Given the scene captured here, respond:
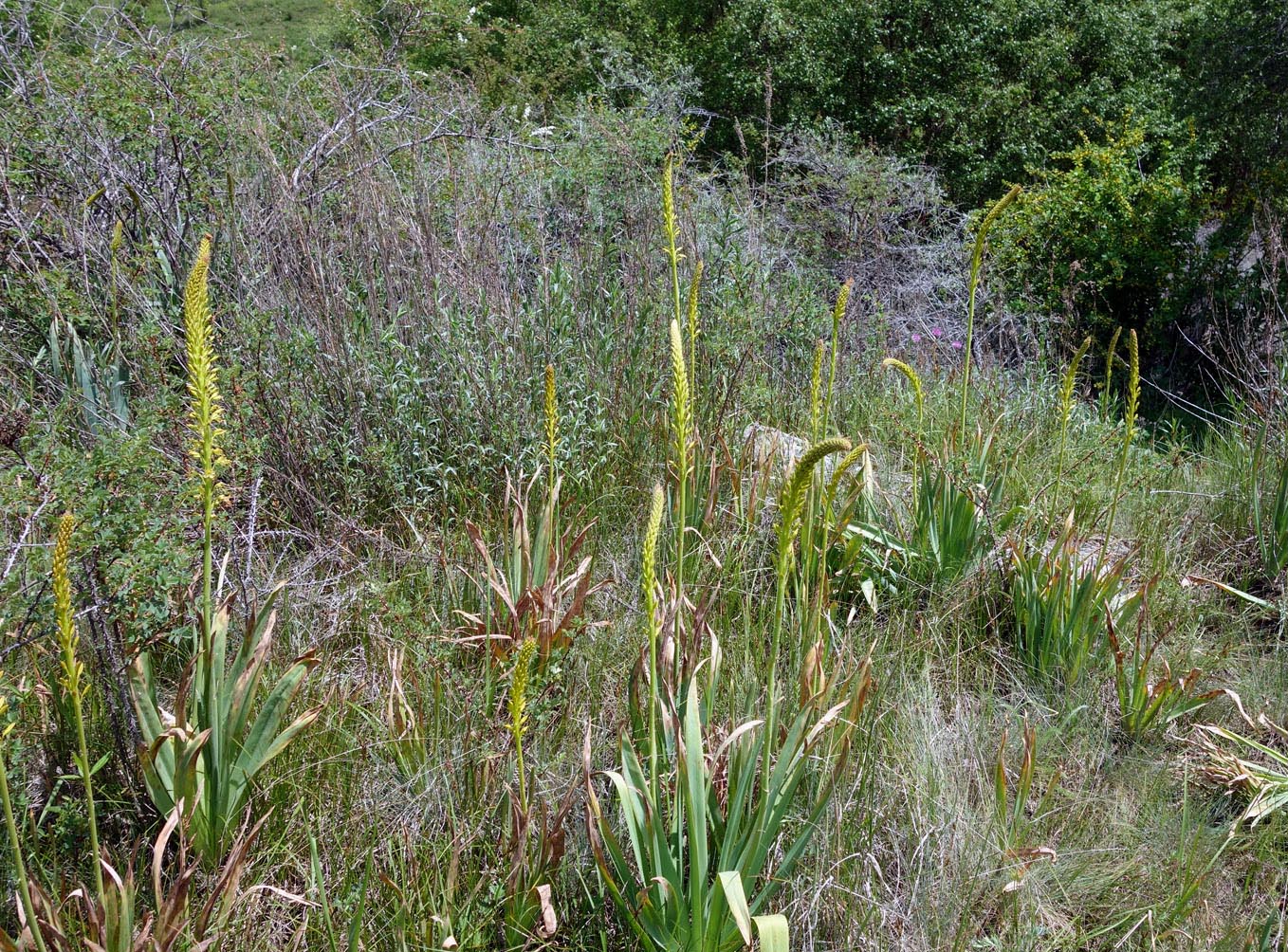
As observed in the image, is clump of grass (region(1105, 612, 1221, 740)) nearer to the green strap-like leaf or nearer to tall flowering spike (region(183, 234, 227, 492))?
the green strap-like leaf

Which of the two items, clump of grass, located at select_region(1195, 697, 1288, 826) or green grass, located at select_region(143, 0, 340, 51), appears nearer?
clump of grass, located at select_region(1195, 697, 1288, 826)

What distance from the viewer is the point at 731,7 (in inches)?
489

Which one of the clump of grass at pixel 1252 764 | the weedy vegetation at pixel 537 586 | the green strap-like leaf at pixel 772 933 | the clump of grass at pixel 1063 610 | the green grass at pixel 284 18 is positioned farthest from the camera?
the green grass at pixel 284 18

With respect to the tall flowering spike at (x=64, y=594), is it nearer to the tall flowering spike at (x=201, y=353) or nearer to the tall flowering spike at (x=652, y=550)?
the tall flowering spike at (x=201, y=353)

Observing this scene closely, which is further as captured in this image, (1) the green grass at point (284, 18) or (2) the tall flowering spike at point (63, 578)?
(1) the green grass at point (284, 18)

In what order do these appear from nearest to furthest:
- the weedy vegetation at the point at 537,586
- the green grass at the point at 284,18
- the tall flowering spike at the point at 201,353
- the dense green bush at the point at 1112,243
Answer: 1. the tall flowering spike at the point at 201,353
2. the weedy vegetation at the point at 537,586
3. the dense green bush at the point at 1112,243
4. the green grass at the point at 284,18

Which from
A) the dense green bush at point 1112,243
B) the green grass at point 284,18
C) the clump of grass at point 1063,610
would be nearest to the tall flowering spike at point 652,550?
the clump of grass at point 1063,610

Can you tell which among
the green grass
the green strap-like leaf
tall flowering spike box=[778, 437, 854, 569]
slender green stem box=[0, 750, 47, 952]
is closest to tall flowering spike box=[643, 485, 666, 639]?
tall flowering spike box=[778, 437, 854, 569]

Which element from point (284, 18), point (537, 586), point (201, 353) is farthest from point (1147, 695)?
point (284, 18)

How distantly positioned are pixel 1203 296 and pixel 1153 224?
0.84m

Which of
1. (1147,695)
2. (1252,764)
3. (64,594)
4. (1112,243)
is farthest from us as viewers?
(1112,243)

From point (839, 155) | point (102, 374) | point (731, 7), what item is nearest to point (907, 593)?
point (102, 374)

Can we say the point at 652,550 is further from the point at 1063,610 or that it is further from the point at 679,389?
the point at 1063,610

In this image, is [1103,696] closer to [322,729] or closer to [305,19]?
[322,729]
